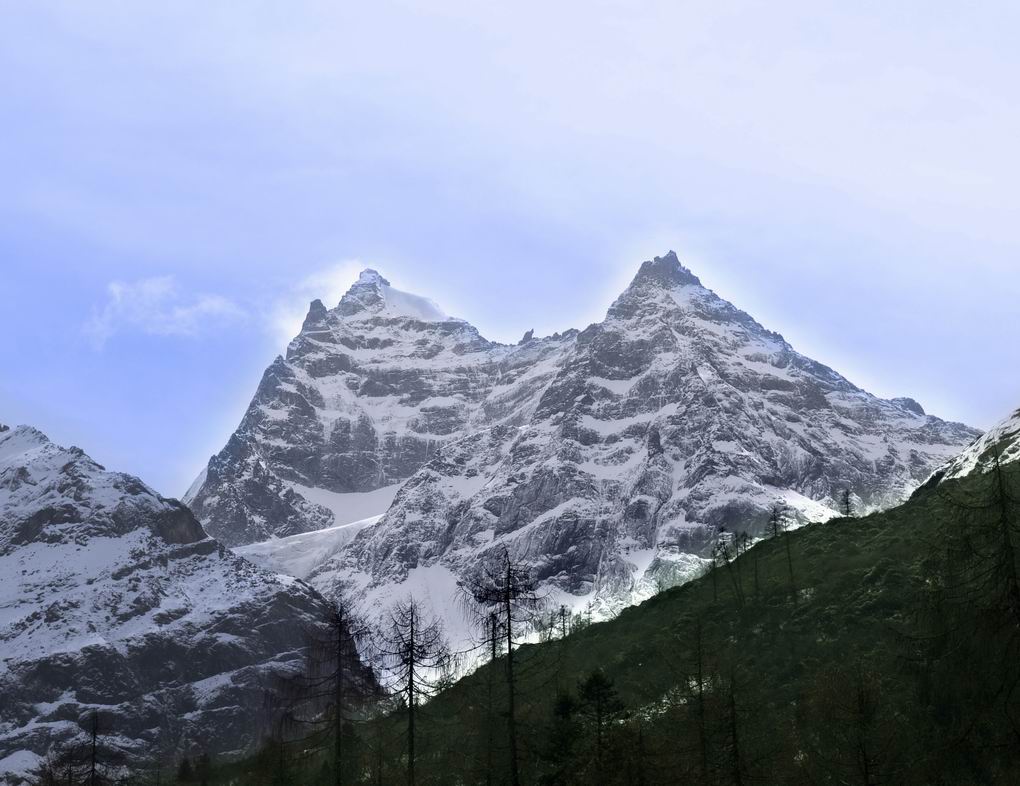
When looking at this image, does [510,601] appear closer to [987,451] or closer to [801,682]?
[801,682]

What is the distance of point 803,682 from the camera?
5697 centimetres

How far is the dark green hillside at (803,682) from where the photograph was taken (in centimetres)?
2756

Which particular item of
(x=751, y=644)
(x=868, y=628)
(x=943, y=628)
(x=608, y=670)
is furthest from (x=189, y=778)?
(x=943, y=628)

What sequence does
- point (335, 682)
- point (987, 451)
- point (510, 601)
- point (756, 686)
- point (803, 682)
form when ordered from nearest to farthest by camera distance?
point (510, 601) < point (335, 682) < point (803, 682) < point (756, 686) < point (987, 451)

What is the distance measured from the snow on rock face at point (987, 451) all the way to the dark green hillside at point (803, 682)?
21.2ft

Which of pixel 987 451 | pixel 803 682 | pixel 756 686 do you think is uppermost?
pixel 987 451

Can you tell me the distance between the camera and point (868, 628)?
61500 mm

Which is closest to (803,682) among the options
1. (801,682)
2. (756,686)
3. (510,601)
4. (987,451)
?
(801,682)

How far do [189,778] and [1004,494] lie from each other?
74.2m

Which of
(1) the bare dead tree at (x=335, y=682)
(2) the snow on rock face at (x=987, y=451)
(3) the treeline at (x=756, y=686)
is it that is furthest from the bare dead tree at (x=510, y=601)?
(2) the snow on rock face at (x=987, y=451)

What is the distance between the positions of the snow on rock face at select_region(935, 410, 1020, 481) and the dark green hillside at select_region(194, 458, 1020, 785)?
6.47 metres

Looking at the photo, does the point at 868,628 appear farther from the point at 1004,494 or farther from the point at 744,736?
the point at 1004,494

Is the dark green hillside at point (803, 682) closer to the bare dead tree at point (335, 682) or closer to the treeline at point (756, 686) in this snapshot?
the treeline at point (756, 686)

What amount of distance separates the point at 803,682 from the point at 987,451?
34402 mm
